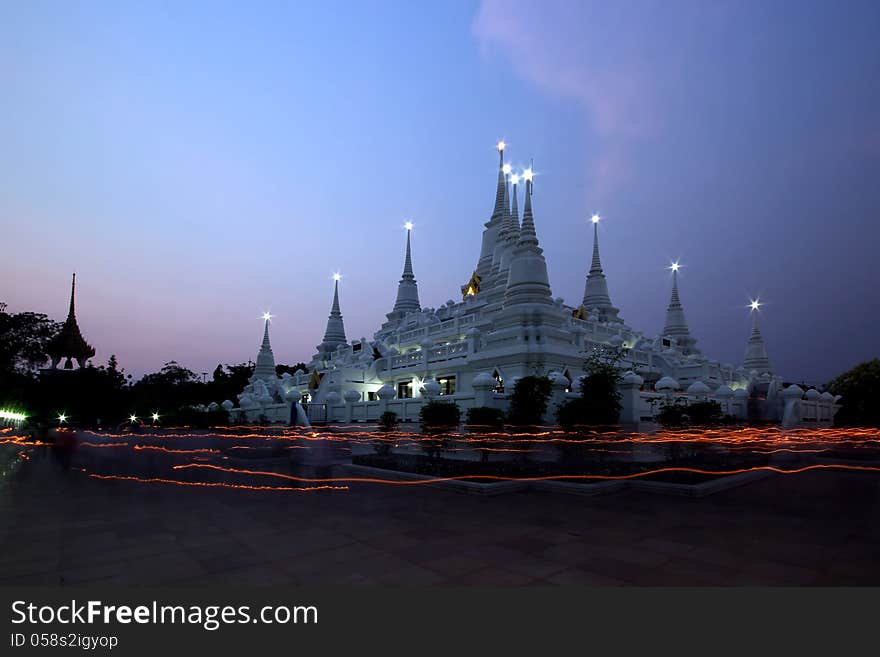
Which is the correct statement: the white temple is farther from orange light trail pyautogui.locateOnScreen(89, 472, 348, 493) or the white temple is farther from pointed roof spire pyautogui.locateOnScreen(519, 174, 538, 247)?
orange light trail pyautogui.locateOnScreen(89, 472, 348, 493)

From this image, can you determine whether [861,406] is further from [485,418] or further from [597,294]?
[597,294]

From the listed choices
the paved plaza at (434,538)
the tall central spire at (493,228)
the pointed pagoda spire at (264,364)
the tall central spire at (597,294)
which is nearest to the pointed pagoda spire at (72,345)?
the pointed pagoda spire at (264,364)

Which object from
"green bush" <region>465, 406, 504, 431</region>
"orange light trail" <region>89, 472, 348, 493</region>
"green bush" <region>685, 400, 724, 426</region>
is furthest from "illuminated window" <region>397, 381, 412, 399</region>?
"orange light trail" <region>89, 472, 348, 493</region>

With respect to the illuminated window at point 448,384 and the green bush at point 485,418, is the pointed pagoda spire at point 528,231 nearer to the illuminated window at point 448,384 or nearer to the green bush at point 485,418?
the illuminated window at point 448,384

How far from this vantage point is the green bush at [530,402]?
17812 millimetres

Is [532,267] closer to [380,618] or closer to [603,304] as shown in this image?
[603,304]

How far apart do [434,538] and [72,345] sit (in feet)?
298

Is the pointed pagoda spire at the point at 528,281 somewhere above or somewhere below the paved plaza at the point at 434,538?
above

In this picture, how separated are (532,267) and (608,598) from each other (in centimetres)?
2536

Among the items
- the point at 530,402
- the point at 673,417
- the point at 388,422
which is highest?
the point at 530,402

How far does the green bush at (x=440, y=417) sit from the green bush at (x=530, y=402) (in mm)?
2450

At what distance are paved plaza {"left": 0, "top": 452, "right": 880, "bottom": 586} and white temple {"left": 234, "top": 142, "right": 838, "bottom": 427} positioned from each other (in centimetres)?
1089

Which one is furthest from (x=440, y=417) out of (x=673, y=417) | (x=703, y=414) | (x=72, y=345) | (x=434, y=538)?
(x=72, y=345)

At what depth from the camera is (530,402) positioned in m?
18.0
